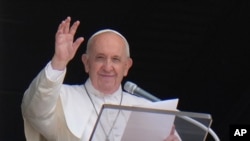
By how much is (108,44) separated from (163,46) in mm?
3241

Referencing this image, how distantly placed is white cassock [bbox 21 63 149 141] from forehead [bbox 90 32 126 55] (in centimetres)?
14

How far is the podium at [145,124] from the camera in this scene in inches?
102

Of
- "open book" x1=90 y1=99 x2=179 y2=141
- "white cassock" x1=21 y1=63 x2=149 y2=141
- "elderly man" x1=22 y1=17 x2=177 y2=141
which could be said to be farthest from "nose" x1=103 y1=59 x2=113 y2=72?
"open book" x1=90 y1=99 x2=179 y2=141

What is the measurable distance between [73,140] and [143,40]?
3.37m

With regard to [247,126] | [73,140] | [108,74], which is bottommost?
[73,140]

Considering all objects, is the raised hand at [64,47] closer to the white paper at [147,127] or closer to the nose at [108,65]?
the nose at [108,65]

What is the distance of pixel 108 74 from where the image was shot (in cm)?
316

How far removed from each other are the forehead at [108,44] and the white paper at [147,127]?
0.56m

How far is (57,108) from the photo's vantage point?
3.11 m

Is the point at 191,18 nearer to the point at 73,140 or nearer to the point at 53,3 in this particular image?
the point at 53,3

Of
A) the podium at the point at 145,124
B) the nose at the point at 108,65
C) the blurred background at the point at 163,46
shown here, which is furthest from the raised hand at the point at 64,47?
the blurred background at the point at 163,46

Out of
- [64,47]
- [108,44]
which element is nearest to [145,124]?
[64,47]

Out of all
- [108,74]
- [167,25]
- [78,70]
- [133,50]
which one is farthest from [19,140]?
[108,74]

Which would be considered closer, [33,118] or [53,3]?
[33,118]
